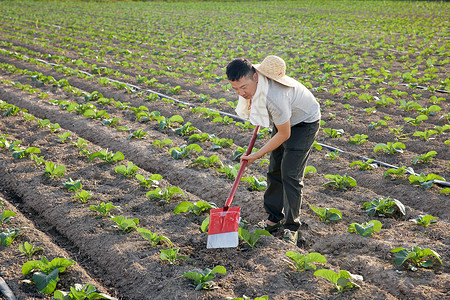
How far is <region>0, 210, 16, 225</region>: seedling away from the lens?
13.7 ft

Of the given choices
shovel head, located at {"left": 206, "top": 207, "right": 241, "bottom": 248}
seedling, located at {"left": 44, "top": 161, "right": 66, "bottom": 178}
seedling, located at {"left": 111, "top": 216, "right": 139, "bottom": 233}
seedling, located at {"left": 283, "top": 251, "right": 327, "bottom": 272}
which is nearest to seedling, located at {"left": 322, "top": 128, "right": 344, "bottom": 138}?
shovel head, located at {"left": 206, "top": 207, "right": 241, "bottom": 248}

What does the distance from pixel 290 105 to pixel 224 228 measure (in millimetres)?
1288

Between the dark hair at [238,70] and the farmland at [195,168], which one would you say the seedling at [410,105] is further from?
the dark hair at [238,70]

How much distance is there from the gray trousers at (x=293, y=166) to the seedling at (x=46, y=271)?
201cm

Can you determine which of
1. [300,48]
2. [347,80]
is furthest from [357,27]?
[347,80]

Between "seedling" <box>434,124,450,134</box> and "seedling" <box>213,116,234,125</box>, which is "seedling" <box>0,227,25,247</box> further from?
"seedling" <box>434,124,450,134</box>

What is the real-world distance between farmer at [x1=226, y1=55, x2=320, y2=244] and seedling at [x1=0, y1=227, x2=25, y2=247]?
2.34m

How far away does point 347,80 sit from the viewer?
1025 centimetres

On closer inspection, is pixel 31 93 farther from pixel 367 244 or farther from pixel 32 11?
pixel 32 11

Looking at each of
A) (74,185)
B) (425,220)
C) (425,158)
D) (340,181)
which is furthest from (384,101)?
(74,185)

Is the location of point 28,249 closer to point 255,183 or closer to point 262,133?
point 255,183

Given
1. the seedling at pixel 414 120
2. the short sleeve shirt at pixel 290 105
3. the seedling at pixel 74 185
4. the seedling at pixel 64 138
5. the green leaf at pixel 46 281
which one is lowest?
the green leaf at pixel 46 281

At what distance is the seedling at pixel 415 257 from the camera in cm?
352

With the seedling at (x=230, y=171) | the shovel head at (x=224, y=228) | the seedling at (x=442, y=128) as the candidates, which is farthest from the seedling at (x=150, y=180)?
the seedling at (x=442, y=128)
